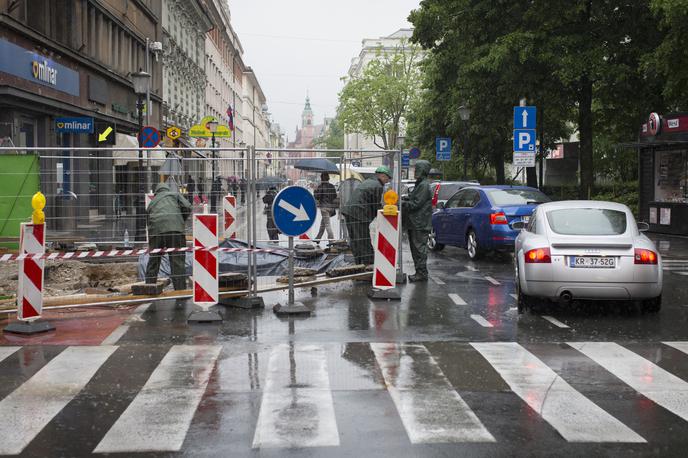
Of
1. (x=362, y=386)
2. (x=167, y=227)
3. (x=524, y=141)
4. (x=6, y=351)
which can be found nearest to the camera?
(x=362, y=386)

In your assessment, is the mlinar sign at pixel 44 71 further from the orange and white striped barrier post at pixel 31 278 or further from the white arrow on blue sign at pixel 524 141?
the orange and white striped barrier post at pixel 31 278

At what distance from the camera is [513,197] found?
16891 mm

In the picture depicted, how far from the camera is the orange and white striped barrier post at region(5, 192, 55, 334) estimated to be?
884 cm

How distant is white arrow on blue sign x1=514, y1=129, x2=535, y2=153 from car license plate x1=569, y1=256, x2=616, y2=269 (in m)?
14.1

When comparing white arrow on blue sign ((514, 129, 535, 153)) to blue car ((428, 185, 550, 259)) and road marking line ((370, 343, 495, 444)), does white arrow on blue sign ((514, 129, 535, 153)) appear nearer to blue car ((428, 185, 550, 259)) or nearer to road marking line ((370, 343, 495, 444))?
blue car ((428, 185, 550, 259))

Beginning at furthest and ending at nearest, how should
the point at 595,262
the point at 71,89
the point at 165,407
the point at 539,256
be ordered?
1. the point at 71,89
2. the point at 539,256
3. the point at 595,262
4. the point at 165,407

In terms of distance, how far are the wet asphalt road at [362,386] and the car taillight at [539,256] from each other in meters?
0.71

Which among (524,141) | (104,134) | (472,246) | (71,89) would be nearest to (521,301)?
(472,246)

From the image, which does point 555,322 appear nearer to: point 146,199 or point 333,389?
point 333,389

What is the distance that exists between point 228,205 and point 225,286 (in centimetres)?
108

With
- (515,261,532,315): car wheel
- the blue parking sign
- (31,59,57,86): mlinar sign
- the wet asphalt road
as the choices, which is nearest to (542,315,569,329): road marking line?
the wet asphalt road

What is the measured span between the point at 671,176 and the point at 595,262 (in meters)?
16.8

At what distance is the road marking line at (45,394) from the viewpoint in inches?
207

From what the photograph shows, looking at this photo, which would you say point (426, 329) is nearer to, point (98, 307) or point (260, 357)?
point (260, 357)
